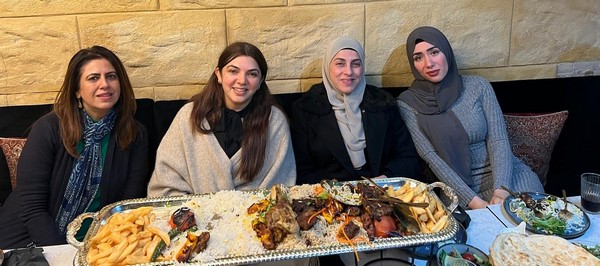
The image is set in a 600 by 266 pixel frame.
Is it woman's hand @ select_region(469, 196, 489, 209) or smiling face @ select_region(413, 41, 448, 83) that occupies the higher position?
smiling face @ select_region(413, 41, 448, 83)

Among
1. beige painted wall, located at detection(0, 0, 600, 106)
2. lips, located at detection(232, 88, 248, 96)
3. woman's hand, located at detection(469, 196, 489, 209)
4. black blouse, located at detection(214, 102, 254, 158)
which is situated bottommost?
woman's hand, located at detection(469, 196, 489, 209)

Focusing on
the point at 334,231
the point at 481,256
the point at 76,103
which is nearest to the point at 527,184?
the point at 481,256

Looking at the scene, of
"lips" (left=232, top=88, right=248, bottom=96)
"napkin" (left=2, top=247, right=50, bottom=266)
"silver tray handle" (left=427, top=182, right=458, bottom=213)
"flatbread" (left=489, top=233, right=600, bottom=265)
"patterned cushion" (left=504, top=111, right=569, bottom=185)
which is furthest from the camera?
"patterned cushion" (left=504, top=111, right=569, bottom=185)

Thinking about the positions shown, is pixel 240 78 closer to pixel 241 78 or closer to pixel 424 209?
pixel 241 78

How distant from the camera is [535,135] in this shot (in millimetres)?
2994

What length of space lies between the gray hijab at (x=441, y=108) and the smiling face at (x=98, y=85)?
A: 170cm

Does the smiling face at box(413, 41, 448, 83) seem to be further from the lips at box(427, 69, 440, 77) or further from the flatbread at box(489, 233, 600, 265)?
the flatbread at box(489, 233, 600, 265)

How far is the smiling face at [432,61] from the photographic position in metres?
2.74

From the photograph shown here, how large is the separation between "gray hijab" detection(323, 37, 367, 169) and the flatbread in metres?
1.31

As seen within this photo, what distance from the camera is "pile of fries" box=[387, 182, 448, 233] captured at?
4.80 ft

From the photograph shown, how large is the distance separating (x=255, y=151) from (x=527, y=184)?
5.36 feet

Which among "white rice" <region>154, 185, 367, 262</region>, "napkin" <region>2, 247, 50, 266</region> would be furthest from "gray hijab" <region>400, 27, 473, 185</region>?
"napkin" <region>2, 247, 50, 266</region>

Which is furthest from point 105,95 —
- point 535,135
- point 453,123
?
point 535,135

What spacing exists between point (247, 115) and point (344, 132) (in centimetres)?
63
